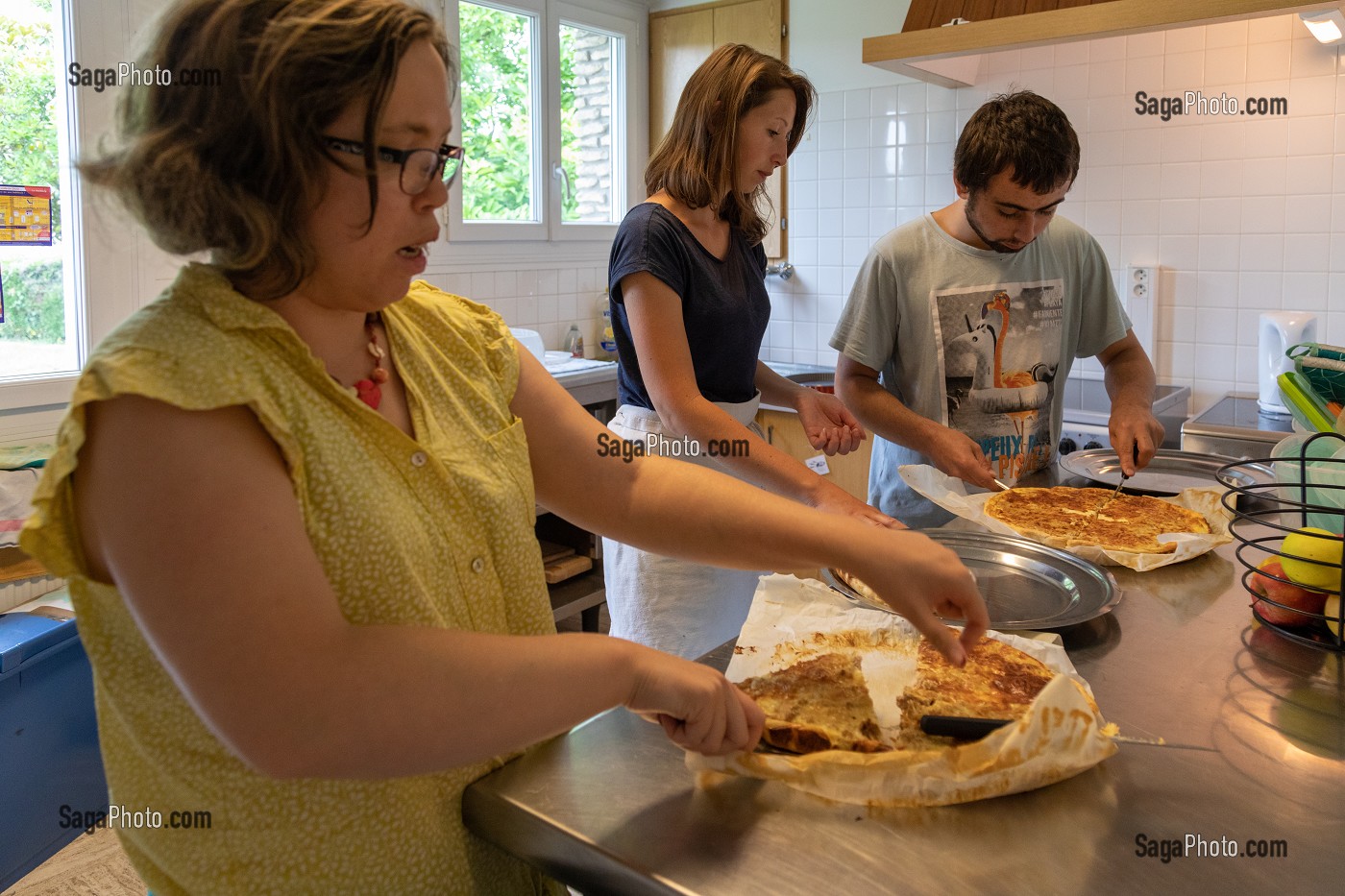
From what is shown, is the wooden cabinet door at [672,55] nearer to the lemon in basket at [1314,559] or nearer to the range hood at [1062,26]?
the range hood at [1062,26]

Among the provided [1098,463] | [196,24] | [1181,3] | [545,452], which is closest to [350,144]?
[196,24]

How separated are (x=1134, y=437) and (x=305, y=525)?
1.60m

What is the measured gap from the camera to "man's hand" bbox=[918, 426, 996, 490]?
178cm

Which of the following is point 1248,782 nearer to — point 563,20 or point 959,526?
point 959,526

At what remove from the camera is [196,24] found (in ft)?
2.55

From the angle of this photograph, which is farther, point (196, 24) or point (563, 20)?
point (563, 20)

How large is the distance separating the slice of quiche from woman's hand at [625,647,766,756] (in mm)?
40

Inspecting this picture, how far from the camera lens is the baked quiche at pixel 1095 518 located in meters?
1.52

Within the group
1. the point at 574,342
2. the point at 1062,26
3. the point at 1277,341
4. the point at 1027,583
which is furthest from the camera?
the point at 574,342

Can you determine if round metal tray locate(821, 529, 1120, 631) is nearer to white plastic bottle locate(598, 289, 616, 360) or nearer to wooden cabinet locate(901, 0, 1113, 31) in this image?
wooden cabinet locate(901, 0, 1113, 31)

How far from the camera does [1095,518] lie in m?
1.65

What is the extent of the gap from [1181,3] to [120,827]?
2303 mm

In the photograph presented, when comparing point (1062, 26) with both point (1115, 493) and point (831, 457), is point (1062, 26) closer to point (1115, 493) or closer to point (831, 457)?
point (1115, 493)

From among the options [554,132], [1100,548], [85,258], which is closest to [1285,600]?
[1100,548]
